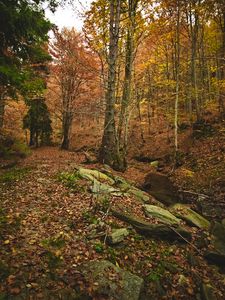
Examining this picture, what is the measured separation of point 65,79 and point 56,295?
18146 millimetres

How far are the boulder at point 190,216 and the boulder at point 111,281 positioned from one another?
3591 mm

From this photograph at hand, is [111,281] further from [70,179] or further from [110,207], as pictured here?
[70,179]

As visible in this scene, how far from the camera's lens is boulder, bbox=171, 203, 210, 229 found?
7.09 meters

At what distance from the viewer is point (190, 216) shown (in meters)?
7.52

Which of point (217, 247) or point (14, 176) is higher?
point (14, 176)

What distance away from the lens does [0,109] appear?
14.0 meters

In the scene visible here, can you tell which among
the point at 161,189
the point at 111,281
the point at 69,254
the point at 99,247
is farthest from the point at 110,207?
the point at 161,189

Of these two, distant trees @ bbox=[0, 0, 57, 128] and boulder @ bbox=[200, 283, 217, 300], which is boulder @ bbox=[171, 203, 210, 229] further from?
distant trees @ bbox=[0, 0, 57, 128]

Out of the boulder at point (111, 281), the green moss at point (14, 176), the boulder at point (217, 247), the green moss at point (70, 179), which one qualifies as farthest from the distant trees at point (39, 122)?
the boulder at point (111, 281)

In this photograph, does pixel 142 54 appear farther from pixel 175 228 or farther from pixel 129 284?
pixel 129 284

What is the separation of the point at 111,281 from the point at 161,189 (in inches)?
253

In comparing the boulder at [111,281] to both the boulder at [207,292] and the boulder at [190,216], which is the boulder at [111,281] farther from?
the boulder at [190,216]

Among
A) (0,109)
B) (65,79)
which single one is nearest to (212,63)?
(65,79)

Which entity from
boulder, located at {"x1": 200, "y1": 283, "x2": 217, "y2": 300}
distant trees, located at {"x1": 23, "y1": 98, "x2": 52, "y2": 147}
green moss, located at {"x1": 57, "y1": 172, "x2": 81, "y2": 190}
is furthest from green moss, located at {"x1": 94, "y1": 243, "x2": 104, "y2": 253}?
distant trees, located at {"x1": 23, "y1": 98, "x2": 52, "y2": 147}
